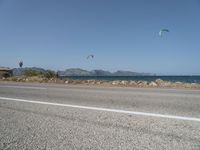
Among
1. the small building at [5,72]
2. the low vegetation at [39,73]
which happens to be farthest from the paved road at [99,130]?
the small building at [5,72]

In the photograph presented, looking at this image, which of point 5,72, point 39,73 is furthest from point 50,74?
point 5,72

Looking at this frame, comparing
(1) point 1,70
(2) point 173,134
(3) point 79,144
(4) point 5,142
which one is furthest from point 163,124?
(1) point 1,70

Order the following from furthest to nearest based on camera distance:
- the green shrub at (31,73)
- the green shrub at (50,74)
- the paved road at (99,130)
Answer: the green shrub at (50,74) → the green shrub at (31,73) → the paved road at (99,130)

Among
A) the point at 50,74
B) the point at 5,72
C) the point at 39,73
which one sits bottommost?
the point at 50,74

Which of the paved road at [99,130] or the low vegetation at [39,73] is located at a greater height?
the low vegetation at [39,73]

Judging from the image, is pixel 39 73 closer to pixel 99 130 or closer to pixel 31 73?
pixel 31 73

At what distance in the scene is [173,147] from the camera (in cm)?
299

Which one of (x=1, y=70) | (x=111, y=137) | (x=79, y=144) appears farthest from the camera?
(x=1, y=70)

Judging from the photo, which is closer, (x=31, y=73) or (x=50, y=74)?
(x=31, y=73)

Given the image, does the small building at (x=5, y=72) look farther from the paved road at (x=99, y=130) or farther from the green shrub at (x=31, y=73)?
the paved road at (x=99, y=130)

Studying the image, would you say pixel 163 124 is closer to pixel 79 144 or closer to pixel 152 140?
pixel 152 140

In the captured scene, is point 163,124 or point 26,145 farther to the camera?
point 163,124

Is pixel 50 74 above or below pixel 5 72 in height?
below

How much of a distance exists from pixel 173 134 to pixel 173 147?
55 cm
